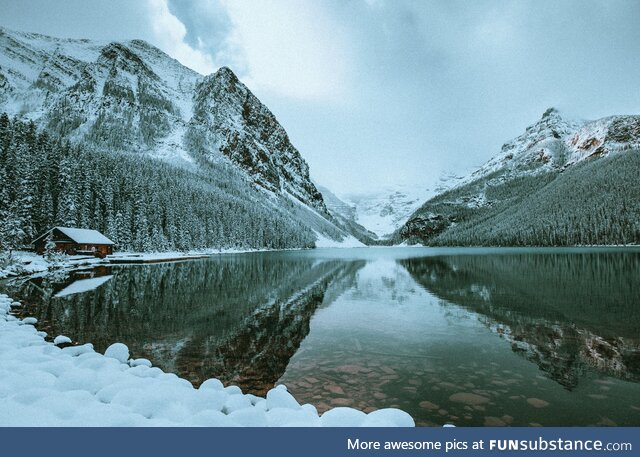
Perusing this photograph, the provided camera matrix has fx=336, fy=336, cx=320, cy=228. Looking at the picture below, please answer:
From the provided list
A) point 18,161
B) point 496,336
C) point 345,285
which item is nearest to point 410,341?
point 496,336

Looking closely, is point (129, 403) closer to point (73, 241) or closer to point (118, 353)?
point (118, 353)

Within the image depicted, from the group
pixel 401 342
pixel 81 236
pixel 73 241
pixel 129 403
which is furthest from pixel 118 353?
pixel 81 236

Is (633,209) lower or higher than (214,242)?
higher

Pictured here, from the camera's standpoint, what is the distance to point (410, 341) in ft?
51.2

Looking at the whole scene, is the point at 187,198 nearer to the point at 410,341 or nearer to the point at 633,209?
the point at 410,341

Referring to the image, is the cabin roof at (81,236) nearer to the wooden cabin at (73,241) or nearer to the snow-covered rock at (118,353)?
the wooden cabin at (73,241)

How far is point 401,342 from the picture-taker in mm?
15414

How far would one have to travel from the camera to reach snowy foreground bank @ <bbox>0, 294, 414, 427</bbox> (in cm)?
635

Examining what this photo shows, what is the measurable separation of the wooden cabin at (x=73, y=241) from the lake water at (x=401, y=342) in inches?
1451

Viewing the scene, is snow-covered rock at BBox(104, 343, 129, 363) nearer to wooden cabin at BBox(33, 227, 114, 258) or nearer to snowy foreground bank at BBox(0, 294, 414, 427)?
snowy foreground bank at BBox(0, 294, 414, 427)

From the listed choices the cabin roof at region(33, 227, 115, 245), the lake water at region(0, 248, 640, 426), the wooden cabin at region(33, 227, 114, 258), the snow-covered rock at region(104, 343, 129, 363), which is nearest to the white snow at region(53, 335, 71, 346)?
the lake water at region(0, 248, 640, 426)

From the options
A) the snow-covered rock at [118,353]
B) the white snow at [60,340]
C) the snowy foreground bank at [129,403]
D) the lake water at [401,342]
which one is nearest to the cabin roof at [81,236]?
the lake water at [401,342]

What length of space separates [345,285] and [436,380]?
2605 cm

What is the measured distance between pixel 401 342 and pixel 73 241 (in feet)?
219
